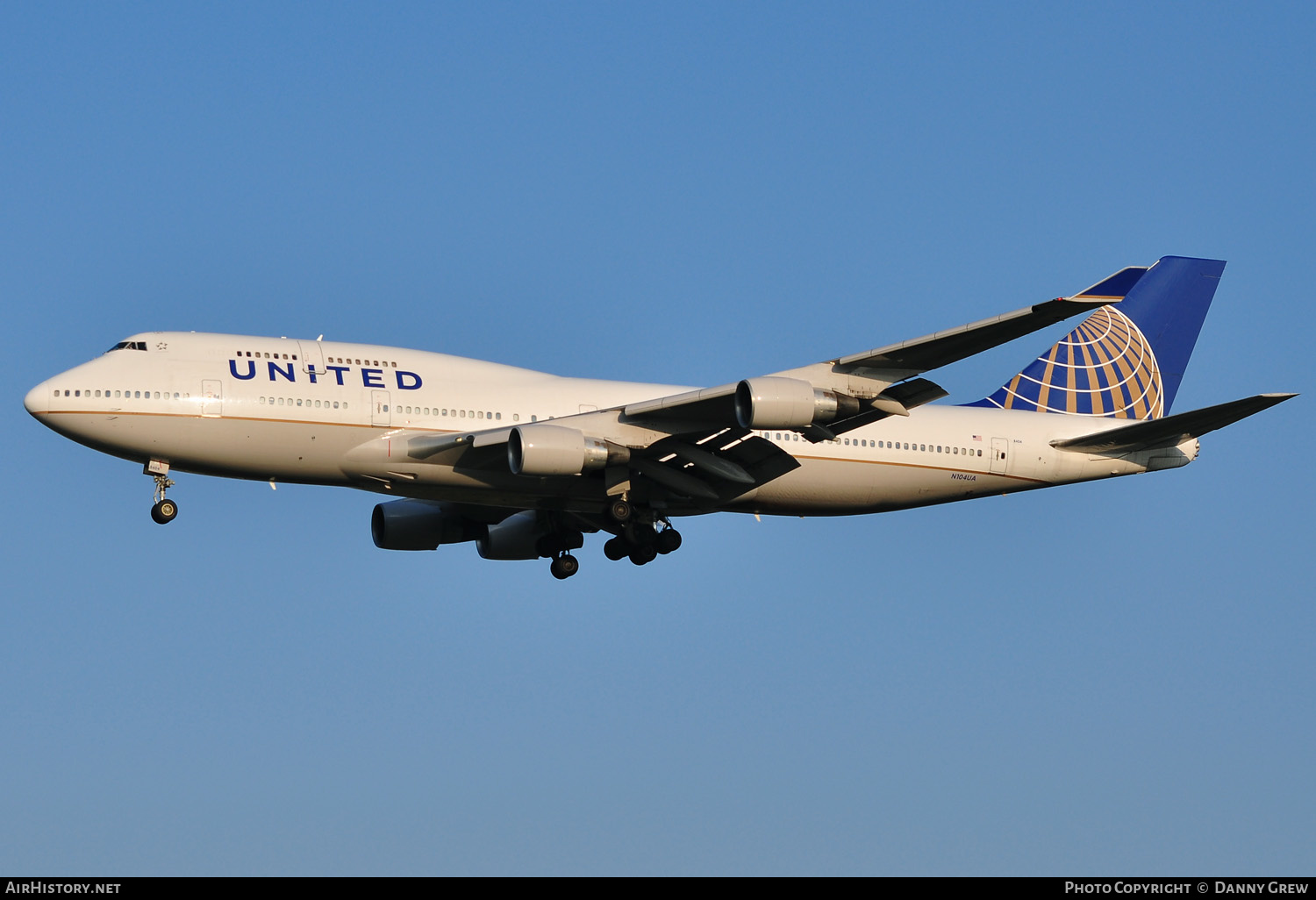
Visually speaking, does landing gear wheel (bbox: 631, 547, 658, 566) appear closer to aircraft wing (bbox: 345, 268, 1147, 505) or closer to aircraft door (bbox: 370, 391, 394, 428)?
aircraft wing (bbox: 345, 268, 1147, 505)

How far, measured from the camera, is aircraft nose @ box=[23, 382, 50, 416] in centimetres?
3180

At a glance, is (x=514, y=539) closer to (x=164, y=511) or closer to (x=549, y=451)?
(x=549, y=451)

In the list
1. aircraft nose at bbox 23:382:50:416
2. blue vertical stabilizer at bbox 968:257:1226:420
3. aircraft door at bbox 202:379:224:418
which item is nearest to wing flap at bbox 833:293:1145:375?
blue vertical stabilizer at bbox 968:257:1226:420

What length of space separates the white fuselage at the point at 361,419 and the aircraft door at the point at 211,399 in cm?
3

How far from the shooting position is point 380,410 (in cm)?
3281

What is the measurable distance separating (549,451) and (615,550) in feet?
17.6

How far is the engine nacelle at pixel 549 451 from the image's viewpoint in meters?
31.7

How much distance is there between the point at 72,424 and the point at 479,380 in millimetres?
8691

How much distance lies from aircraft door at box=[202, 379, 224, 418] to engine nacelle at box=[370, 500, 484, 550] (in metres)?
7.43

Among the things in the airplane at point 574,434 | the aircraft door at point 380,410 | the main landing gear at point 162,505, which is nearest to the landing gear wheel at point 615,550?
the airplane at point 574,434

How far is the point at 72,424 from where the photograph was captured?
31844mm
